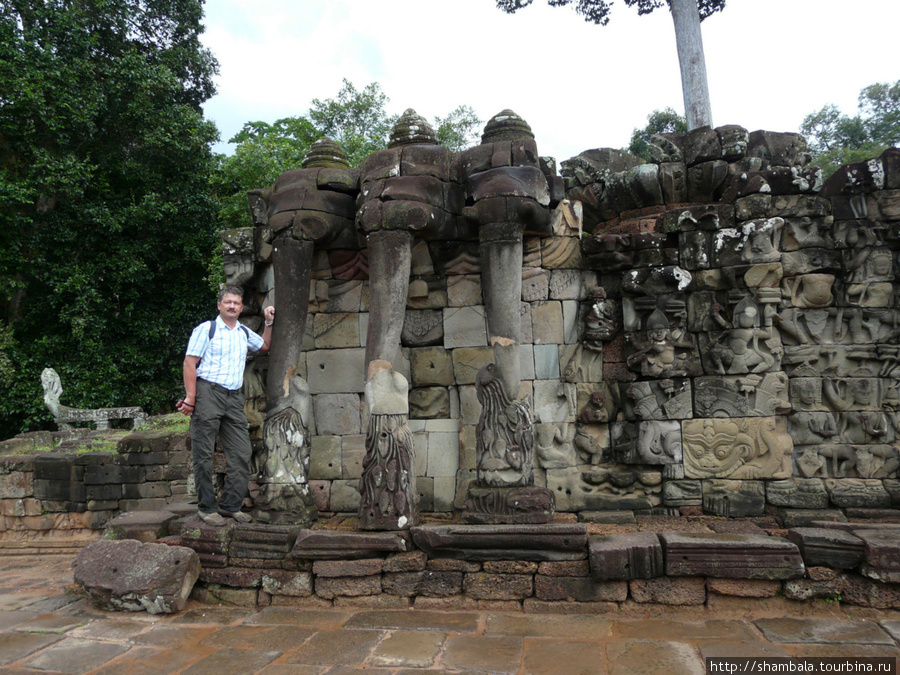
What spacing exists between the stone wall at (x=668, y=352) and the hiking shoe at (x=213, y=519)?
0.95m

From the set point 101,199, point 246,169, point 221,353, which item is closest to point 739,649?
point 221,353

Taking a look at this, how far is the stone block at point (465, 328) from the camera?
5.56 m

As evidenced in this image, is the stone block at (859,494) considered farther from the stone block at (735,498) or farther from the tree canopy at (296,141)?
the tree canopy at (296,141)

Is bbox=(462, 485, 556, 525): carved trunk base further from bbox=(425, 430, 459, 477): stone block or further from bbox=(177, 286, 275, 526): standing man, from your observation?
bbox=(177, 286, 275, 526): standing man

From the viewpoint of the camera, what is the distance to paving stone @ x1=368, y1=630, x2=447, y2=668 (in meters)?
3.48

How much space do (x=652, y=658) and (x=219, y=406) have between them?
368cm

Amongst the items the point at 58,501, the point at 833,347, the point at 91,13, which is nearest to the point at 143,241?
the point at 91,13

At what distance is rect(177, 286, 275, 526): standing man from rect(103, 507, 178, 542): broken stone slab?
41 cm

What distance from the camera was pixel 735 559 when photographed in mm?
4031

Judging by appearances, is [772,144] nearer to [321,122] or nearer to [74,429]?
[74,429]

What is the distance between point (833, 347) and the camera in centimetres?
507

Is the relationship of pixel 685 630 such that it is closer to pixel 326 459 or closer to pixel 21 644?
pixel 326 459

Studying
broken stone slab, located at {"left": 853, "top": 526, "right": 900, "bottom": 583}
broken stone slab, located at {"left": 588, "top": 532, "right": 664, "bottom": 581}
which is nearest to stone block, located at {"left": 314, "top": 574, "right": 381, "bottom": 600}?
broken stone slab, located at {"left": 588, "top": 532, "right": 664, "bottom": 581}

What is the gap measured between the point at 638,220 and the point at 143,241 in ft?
53.4
